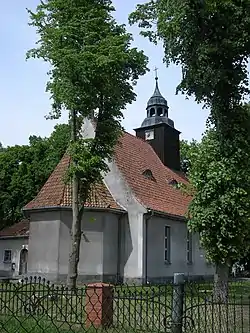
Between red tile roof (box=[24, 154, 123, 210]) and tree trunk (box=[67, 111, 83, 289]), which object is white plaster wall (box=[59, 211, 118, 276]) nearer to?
red tile roof (box=[24, 154, 123, 210])

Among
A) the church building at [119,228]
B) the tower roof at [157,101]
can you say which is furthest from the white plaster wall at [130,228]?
the tower roof at [157,101]

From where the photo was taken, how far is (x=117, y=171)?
23.5m

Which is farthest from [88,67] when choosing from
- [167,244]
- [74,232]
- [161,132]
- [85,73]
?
[161,132]

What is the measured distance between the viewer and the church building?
70.1 ft

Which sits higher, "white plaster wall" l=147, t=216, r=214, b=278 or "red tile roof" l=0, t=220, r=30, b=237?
"red tile roof" l=0, t=220, r=30, b=237

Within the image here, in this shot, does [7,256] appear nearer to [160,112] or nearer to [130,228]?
[130,228]

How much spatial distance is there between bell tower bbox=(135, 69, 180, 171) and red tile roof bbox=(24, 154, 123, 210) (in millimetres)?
8061

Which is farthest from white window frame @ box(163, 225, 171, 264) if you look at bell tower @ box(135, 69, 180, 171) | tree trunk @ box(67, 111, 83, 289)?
bell tower @ box(135, 69, 180, 171)

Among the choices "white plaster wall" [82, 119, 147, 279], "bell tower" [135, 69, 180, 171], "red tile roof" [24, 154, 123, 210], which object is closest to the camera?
"red tile roof" [24, 154, 123, 210]

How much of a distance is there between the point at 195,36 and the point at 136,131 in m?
16.7

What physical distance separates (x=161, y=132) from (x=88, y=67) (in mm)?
13568

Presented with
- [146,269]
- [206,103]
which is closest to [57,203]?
[146,269]

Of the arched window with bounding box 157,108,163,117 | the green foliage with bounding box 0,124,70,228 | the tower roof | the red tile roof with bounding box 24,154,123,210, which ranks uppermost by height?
the tower roof

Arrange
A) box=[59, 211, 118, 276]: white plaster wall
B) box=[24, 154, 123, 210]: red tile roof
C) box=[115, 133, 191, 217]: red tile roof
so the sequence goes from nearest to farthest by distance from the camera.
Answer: box=[59, 211, 118, 276]: white plaster wall < box=[24, 154, 123, 210]: red tile roof < box=[115, 133, 191, 217]: red tile roof
